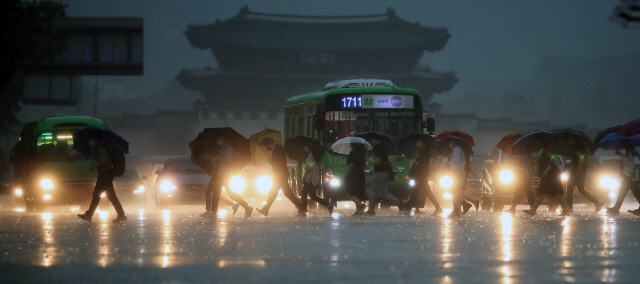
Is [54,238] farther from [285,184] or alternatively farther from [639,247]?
[639,247]

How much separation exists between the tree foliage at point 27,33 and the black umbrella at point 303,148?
773 centimetres

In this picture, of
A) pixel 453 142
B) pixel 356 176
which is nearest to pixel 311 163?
pixel 356 176

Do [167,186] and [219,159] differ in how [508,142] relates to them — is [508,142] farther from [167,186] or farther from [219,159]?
[167,186]

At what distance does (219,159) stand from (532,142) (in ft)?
18.3

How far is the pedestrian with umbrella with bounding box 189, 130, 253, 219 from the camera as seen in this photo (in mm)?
15262

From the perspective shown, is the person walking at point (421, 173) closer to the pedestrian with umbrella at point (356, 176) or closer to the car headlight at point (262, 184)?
the pedestrian with umbrella at point (356, 176)

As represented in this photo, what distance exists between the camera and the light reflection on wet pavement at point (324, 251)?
Result: 7.49 metres

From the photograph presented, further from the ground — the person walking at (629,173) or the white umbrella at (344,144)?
the white umbrella at (344,144)

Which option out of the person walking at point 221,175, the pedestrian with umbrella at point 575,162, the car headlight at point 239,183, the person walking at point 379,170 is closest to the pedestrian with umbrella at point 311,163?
the person walking at point 379,170

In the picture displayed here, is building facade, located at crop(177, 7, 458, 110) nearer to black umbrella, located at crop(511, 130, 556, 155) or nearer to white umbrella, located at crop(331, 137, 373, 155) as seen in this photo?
white umbrella, located at crop(331, 137, 373, 155)

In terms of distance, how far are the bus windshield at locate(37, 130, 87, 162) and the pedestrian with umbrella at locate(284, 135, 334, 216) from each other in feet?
18.7

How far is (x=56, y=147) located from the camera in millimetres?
20062

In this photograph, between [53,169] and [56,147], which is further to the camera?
[56,147]

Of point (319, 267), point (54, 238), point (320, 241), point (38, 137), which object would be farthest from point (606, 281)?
point (38, 137)
